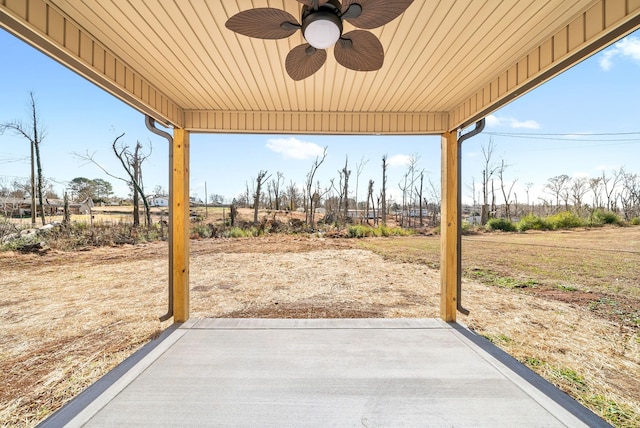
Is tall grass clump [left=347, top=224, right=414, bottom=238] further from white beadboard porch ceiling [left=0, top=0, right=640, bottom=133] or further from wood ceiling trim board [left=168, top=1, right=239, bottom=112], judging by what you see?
wood ceiling trim board [left=168, top=1, right=239, bottom=112]

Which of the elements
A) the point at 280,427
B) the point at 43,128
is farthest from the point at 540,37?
the point at 43,128

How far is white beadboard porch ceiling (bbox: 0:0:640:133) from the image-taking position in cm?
149

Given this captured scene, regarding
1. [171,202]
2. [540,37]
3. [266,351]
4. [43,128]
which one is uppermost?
Answer: [43,128]

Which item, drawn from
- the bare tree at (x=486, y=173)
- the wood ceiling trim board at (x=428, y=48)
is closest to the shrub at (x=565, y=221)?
the bare tree at (x=486, y=173)

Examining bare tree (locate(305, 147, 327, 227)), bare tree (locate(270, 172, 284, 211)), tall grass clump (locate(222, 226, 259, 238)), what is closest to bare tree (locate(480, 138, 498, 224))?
→ bare tree (locate(305, 147, 327, 227))

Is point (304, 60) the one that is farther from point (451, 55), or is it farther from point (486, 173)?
point (486, 173)

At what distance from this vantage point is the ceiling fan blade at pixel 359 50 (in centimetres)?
143

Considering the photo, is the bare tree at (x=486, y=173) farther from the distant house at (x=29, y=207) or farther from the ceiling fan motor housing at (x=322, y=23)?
the distant house at (x=29, y=207)

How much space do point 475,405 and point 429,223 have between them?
11.9 metres

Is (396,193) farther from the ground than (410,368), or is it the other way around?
(396,193)

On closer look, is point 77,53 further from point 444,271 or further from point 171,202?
point 444,271

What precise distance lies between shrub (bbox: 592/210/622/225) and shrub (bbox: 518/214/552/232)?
3.53 ft

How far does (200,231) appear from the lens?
28.9ft

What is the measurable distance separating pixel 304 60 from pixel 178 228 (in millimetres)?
2205
